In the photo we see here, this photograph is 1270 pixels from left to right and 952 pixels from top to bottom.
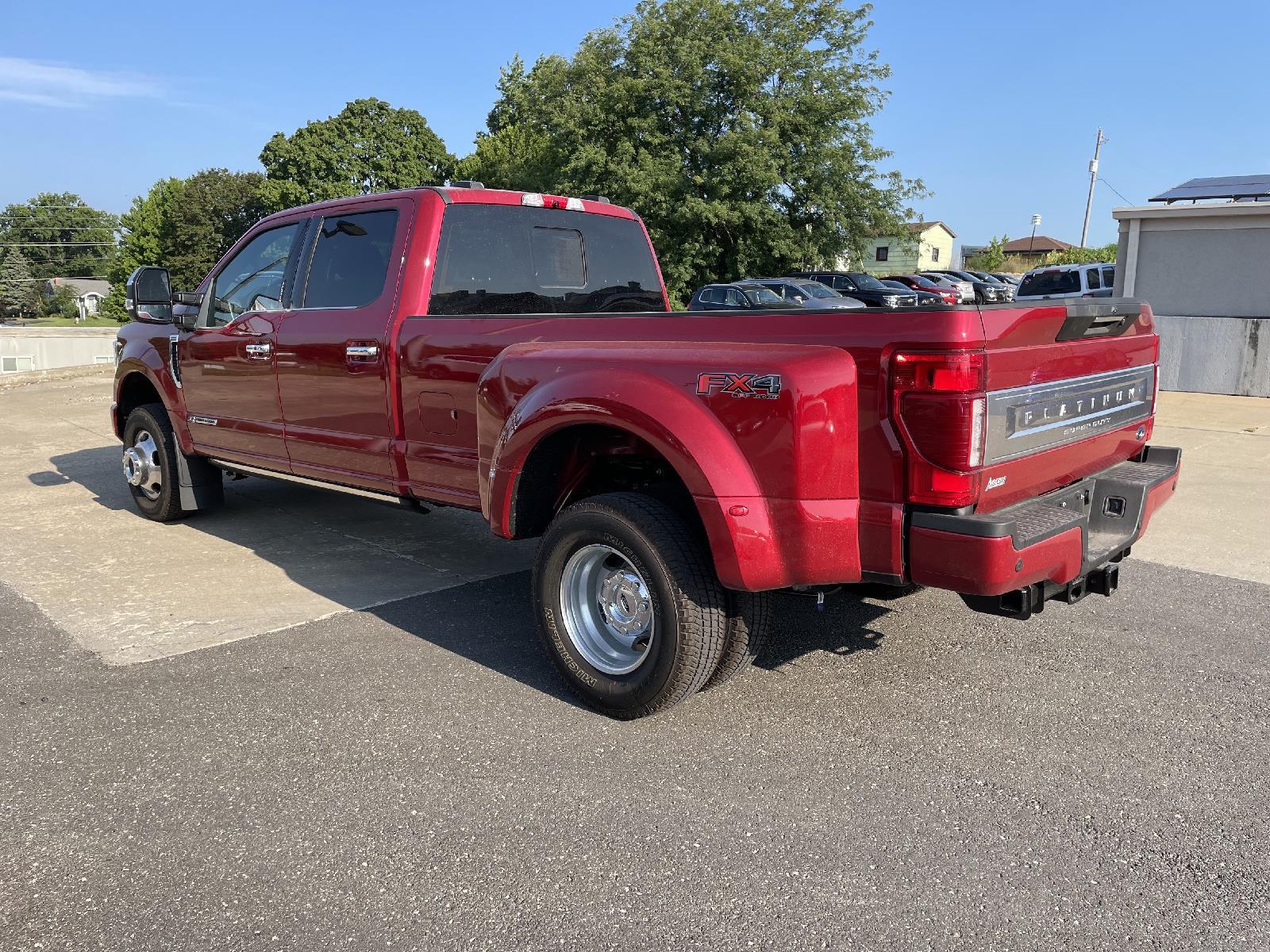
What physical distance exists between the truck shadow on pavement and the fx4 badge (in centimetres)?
87

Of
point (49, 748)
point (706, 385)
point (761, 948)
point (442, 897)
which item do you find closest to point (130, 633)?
point (49, 748)

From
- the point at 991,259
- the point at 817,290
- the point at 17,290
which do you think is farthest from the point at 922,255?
the point at 17,290

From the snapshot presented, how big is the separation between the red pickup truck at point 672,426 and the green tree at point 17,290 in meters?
121

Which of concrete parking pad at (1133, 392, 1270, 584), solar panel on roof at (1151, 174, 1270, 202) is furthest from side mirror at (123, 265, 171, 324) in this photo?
solar panel on roof at (1151, 174, 1270, 202)

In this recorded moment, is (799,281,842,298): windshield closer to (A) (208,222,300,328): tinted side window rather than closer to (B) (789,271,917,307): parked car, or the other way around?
(B) (789,271,917,307): parked car

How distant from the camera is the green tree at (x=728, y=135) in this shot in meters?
32.9

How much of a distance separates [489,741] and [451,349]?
1.75m

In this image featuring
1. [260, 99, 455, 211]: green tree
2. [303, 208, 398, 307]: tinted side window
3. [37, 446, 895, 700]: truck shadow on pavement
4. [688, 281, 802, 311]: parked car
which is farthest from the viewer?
[260, 99, 455, 211]: green tree

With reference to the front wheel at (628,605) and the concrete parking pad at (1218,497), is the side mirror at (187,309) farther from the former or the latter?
the concrete parking pad at (1218,497)

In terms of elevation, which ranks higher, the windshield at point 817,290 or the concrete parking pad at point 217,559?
the windshield at point 817,290

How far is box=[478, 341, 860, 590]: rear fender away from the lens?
297 centimetres

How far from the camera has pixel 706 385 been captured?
315 cm

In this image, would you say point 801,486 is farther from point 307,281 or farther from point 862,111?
point 862,111

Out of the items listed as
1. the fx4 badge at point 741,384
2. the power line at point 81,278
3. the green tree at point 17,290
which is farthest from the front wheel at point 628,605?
the power line at point 81,278
